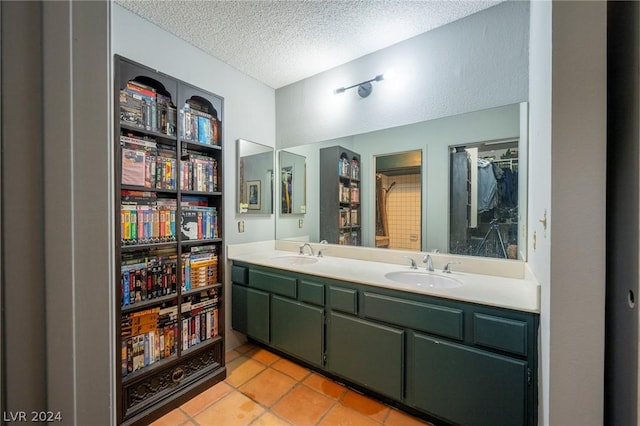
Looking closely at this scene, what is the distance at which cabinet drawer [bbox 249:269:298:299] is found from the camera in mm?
1987

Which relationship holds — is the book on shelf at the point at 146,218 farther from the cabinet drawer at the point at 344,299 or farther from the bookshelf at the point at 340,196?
the bookshelf at the point at 340,196

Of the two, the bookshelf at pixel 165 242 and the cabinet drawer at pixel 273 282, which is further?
the cabinet drawer at pixel 273 282

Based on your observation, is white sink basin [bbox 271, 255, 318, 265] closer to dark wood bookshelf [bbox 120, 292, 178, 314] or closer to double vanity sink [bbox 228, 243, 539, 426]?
double vanity sink [bbox 228, 243, 539, 426]

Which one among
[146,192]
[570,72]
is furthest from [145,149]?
[570,72]

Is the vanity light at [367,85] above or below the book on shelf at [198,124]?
above

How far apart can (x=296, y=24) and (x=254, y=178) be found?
1325mm

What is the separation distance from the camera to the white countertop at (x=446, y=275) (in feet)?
4.21

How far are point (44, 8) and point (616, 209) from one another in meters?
1.29

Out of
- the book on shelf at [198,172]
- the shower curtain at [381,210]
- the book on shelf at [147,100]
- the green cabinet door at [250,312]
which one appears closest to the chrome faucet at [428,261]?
the shower curtain at [381,210]

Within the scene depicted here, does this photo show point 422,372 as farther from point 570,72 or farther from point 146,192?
point 146,192

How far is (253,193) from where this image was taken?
261 centimetres

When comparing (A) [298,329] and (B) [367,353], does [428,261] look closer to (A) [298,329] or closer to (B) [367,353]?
(B) [367,353]

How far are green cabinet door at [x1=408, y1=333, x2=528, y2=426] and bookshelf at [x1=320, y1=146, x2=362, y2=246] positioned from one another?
1094 mm

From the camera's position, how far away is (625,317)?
0.73 meters
